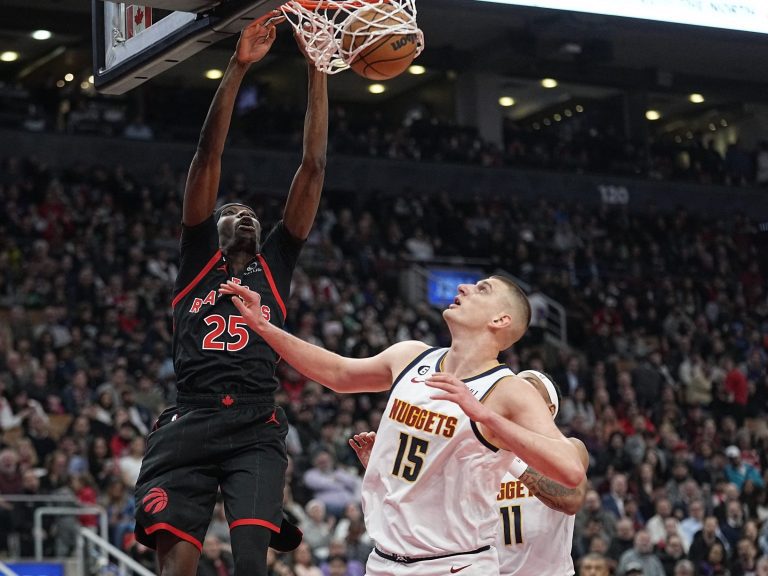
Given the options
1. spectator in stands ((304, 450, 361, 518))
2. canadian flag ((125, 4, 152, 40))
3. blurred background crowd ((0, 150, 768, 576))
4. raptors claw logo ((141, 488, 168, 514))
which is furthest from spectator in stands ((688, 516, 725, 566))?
canadian flag ((125, 4, 152, 40))

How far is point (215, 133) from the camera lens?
5812mm

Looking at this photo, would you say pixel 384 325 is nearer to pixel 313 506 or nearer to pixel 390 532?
pixel 313 506

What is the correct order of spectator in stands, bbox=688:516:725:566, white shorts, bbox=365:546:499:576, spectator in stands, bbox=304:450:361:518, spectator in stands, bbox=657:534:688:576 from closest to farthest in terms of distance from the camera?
1. white shorts, bbox=365:546:499:576
2. spectator in stands, bbox=304:450:361:518
3. spectator in stands, bbox=657:534:688:576
4. spectator in stands, bbox=688:516:725:566

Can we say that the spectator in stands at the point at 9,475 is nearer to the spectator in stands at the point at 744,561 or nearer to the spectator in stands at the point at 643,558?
the spectator in stands at the point at 643,558

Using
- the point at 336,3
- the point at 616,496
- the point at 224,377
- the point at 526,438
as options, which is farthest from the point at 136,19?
the point at 616,496

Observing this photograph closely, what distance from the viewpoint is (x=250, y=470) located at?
558 cm

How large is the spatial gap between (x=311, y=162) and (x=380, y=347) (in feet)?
42.2

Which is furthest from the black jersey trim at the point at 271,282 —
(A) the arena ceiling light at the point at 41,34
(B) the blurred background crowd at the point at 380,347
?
(A) the arena ceiling light at the point at 41,34

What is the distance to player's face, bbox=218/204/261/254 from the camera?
5.89 meters

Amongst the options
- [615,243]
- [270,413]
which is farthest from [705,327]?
[270,413]

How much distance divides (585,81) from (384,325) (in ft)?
40.6

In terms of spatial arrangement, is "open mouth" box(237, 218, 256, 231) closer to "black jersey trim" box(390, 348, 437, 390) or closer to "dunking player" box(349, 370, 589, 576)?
"black jersey trim" box(390, 348, 437, 390)

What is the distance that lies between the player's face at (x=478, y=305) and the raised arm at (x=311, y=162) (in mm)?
1027

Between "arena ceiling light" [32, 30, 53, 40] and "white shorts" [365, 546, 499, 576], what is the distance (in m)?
22.7
